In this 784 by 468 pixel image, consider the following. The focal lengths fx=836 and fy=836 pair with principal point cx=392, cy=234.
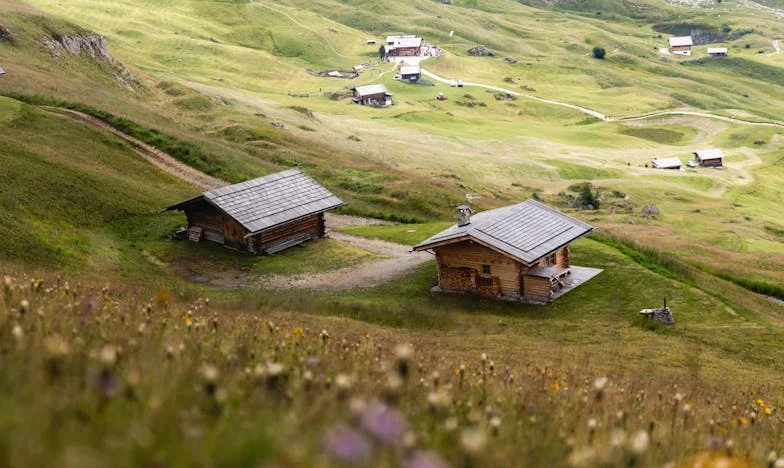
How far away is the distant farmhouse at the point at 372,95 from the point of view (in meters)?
161

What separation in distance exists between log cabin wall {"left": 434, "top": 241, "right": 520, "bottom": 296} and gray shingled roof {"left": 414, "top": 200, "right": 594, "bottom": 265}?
866 millimetres

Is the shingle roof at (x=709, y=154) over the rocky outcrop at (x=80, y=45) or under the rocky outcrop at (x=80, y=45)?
under

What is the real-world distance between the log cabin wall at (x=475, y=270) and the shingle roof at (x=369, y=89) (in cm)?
11669

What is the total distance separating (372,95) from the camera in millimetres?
162500

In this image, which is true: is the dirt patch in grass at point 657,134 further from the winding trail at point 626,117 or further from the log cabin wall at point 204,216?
the log cabin wall at point 204,216

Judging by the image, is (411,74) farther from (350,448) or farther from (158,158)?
(350,448)

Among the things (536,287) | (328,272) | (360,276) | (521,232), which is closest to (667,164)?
(521,232)

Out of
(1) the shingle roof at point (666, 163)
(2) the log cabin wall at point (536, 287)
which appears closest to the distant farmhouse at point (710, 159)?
(1) the shingle roof at point (666, 163)

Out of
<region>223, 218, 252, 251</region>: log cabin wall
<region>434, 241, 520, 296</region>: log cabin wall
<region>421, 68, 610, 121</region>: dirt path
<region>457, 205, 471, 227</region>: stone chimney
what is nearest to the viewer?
<region>434, 241, 520, 296</region>: log cabin wall

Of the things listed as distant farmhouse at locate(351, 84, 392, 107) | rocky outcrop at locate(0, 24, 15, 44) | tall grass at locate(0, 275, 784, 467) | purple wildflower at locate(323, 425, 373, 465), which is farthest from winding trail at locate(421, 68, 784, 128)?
purple wildflower at locate(323, 425, 373, 465)

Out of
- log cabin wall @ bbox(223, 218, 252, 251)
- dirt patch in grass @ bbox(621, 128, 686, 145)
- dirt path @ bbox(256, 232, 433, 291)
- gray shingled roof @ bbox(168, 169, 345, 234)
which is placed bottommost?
dirt patch in grass @ bbox(621, 128, 686, 145)

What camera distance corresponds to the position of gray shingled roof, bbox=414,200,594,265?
46750 millimetres

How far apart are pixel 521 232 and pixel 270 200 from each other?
17.8 meters

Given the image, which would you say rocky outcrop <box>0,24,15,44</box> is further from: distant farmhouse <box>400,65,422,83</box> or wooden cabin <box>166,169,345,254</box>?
distant farmhouse <box>400,65,422,83</box>
